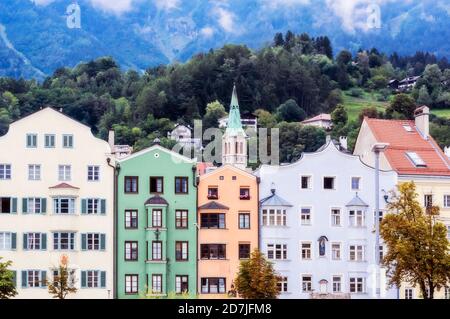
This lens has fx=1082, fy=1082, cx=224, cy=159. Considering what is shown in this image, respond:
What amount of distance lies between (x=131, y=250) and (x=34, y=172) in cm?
785

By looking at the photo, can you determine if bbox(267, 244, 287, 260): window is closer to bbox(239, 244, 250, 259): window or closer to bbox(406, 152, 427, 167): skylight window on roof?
bbox(239, 244, 250, 259): window

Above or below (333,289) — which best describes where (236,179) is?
above

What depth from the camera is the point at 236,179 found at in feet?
227

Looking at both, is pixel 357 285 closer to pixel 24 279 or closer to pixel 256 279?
pixel 256 279

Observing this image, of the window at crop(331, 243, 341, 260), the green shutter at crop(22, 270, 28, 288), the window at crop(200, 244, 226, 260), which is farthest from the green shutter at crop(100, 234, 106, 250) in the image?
the window at crop(331, 243, 341, 260)

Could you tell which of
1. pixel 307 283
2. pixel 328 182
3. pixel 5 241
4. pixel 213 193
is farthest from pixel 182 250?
pixel 5 241

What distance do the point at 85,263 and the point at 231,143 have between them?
5688 centimetres

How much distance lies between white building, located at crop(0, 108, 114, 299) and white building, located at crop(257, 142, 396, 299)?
10.4 meters

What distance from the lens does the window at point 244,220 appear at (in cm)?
6888

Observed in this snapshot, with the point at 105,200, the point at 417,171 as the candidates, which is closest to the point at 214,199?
the point at 105,200

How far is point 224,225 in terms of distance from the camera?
68.6 metres

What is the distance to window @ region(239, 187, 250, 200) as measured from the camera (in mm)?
69188

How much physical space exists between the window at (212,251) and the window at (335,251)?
7225mm
